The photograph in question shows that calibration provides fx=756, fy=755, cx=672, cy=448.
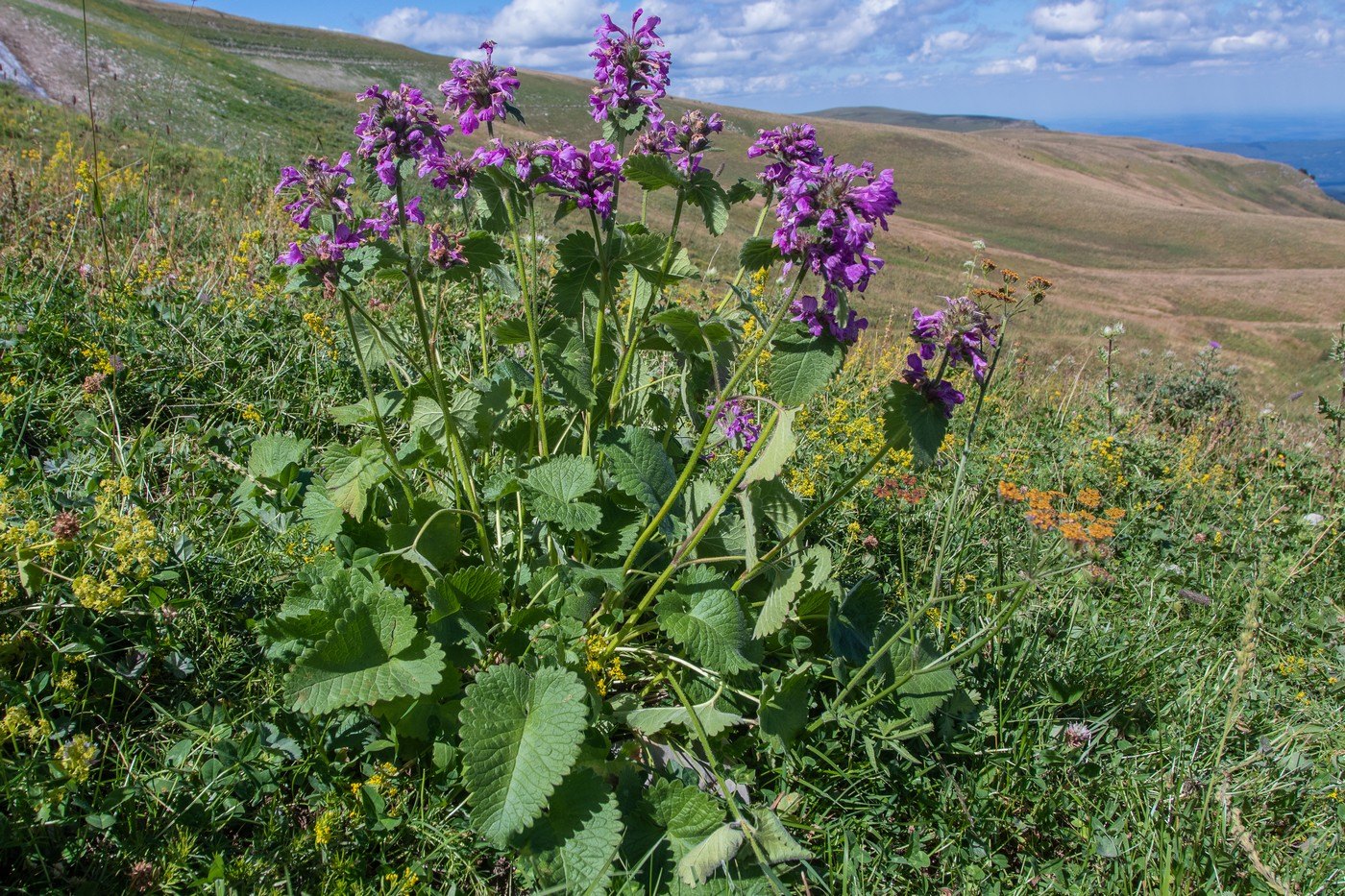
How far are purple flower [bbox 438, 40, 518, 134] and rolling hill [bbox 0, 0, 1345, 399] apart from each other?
171 millimetres

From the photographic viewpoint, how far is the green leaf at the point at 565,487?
2.03 meters

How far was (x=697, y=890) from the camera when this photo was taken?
1.76m

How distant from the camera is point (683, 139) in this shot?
2109mm

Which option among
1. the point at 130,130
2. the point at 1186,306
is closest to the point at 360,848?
the point at 130,130

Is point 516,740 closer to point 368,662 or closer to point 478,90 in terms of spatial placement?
point 368,662

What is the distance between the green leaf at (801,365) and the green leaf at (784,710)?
71cm

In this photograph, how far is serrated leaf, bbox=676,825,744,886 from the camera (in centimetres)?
168

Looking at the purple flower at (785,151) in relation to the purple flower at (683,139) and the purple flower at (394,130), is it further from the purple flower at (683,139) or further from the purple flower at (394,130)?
the purple flower at (394,130)

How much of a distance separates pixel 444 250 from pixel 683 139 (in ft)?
2.49

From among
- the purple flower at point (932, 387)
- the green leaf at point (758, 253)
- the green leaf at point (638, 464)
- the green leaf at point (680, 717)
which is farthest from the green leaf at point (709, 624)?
the green leaf at point (758, 253)

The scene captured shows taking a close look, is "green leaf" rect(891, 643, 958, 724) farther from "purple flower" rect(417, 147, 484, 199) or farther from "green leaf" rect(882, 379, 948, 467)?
"purple flower" rect(417, 147, 484, 199)

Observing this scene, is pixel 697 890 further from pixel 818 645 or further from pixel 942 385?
pixel 942 385

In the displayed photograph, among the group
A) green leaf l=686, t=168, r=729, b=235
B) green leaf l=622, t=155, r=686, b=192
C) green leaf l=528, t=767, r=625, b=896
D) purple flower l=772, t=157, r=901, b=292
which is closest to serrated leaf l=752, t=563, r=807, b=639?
green leaf l=528, t=767, r=625, b=896

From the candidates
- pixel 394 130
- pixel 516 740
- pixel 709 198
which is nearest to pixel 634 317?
pixel 709 198
